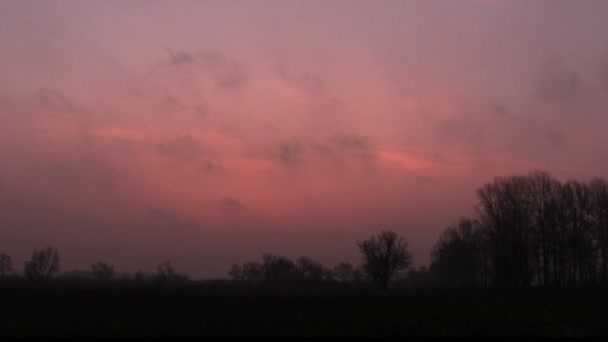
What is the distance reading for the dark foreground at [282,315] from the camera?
76.0ft

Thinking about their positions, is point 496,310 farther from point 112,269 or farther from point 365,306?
point 112,269

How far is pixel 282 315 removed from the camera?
29.8 meters

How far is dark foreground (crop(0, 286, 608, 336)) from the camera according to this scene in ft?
76.0

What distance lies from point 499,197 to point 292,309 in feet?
157

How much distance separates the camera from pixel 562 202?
69312 millimetres

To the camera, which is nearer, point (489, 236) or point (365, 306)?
point (365, 306)

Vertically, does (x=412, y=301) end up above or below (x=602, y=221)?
below

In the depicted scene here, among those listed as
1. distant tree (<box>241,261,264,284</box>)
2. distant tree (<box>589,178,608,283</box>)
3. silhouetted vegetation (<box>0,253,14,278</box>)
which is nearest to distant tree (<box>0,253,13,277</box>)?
silhouetted vegetation (<box>0,253,14,278</box>)

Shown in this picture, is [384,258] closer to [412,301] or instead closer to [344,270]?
[412,301]

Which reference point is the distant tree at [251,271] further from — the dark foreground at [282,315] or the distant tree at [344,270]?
the dark foreground at [282,315]

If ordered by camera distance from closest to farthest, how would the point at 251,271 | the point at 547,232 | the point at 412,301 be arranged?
the point at 412,301 → the point at 547,232 → the point at 251,271

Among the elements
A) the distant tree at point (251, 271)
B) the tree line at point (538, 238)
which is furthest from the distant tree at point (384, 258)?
the distant tree at point (251, 271)

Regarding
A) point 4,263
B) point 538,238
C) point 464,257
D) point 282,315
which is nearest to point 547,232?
point 538,238

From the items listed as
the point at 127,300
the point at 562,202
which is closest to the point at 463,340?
the point at 127,300
